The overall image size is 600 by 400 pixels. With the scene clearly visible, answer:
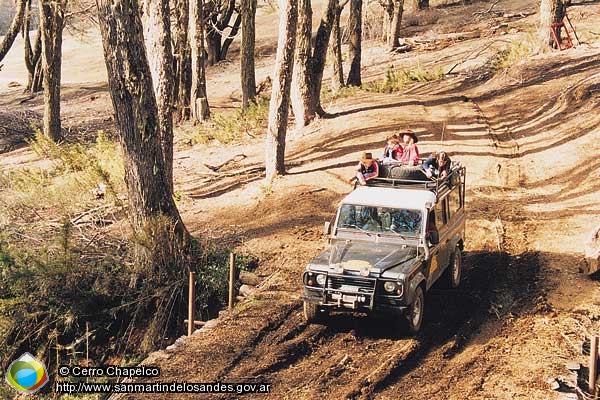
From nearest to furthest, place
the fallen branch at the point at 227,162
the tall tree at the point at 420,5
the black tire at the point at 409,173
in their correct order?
the black tire at the point at 409,173, the fallen branch at the point at 227,162, the tall tree at the point at 420,5

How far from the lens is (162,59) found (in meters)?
15.4

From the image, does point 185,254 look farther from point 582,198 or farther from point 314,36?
point 314,36

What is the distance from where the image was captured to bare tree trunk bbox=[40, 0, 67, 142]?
78.7 ft

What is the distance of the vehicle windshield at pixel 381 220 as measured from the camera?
1068cm

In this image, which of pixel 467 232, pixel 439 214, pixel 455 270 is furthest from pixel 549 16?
pixel 439 214

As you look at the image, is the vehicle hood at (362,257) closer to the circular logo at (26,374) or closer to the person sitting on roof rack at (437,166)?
the person sitting on roof rack at (437,166)

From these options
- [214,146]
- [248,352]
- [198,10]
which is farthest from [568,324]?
[198,10]

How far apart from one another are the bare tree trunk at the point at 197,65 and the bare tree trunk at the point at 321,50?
484cm

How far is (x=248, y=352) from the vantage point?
9.85 metres

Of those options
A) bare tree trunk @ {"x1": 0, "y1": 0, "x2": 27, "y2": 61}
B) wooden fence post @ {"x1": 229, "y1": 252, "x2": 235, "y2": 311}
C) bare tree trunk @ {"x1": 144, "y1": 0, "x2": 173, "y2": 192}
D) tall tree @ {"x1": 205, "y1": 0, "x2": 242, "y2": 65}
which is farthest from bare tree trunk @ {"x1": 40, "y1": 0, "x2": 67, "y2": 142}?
wooden fence post @ {"x1": 229, "y1": 252, "x2": 235, "y2": 311}

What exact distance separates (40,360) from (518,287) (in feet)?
23.9

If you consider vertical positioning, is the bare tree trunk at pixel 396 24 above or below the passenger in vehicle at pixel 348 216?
above

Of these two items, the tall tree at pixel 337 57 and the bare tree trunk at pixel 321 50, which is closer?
the bare tree trunk at pixel 321 50

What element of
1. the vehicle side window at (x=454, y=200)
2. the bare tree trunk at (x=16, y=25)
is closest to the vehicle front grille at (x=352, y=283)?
the vehicle side window at (x=454, y=200)
